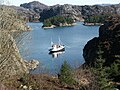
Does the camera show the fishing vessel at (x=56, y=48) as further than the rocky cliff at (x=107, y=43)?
Yes

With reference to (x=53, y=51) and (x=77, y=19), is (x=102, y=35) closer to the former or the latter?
(x=53, y=51)

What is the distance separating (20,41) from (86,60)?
37.6 metres

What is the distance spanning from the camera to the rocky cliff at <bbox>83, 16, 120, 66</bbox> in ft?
162

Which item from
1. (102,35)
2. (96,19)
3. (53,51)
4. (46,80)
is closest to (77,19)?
(96,19)

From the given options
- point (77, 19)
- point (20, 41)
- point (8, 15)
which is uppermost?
point (8, 15)

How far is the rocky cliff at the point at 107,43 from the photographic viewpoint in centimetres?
4947

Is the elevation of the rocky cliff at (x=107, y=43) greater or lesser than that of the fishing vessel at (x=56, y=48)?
greater

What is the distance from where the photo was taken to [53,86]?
55.5ft

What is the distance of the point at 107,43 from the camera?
172ft

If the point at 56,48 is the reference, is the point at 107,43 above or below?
above

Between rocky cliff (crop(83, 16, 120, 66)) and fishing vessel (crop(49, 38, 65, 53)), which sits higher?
rocky cliff (crop(83, 16, 120, 66))

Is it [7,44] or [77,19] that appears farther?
[77,19]

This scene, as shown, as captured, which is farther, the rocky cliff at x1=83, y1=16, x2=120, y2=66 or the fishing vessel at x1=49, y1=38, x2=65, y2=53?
the fishing vessel at x1=49, y1=38, x2=65, y2=53

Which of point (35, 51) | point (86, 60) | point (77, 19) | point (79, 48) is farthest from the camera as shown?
point (77, 19)
